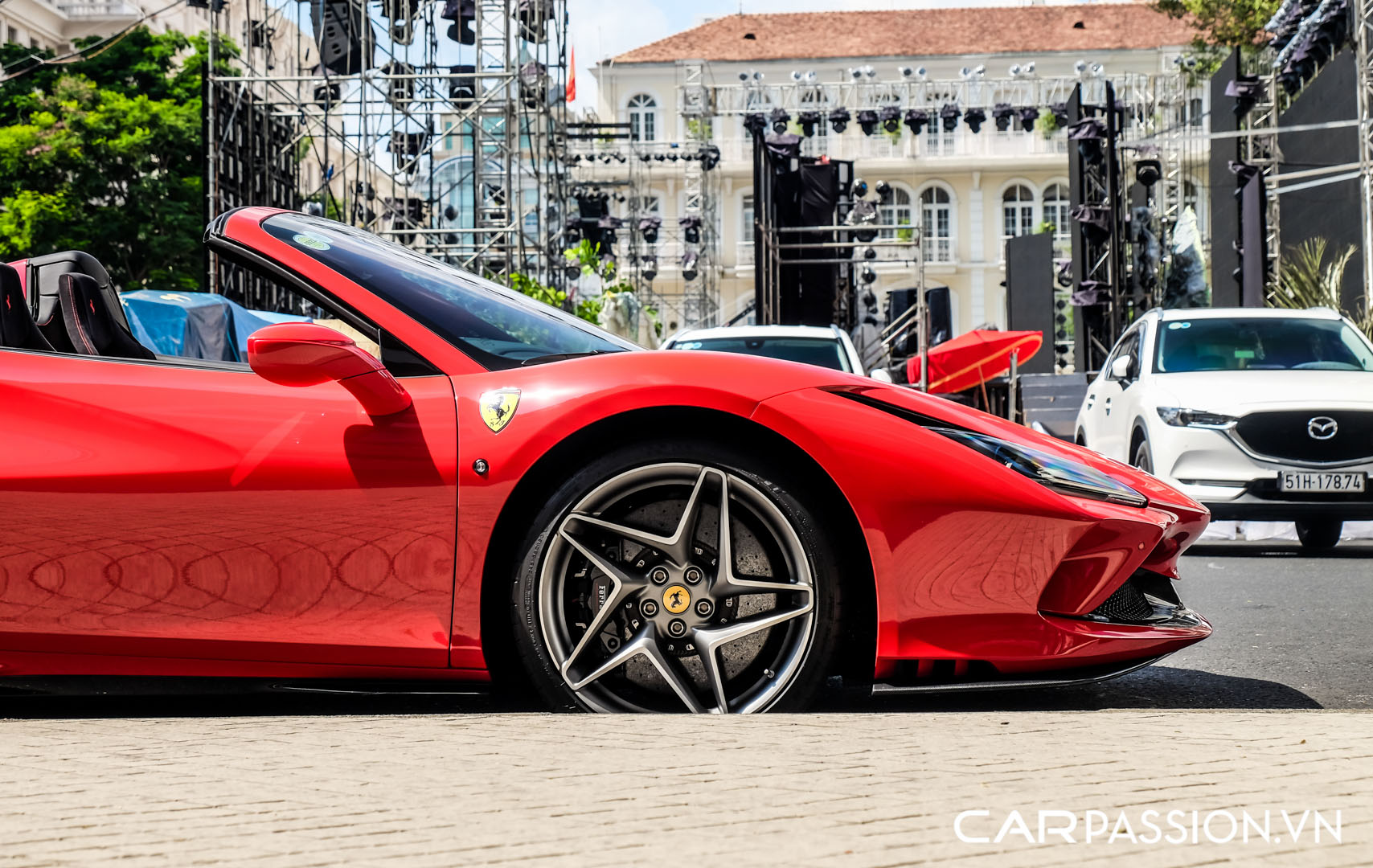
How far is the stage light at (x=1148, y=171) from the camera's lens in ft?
94.8

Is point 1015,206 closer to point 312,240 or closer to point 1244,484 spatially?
point 1244,484

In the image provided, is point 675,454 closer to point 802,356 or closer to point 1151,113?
point 802,356

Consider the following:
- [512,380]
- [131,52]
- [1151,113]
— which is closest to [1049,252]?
[1151,113]

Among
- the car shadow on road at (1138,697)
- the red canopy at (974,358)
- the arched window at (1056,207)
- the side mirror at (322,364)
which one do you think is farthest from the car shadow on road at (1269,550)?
the arched window at (1056,207)

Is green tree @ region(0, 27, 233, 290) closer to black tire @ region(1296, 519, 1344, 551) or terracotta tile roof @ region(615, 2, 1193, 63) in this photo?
black tire @ region(1296, 519, 1344, 551)

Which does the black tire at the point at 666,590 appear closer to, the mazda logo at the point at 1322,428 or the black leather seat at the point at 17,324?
the black leather seat at the point at 17,324

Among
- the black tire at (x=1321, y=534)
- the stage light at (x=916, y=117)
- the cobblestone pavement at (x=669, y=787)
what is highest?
the stage light at (x=916, y=117)

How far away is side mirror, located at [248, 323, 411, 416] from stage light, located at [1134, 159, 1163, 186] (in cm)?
2764

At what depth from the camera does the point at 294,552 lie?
3102 millimetres

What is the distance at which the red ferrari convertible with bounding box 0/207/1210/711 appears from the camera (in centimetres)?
301

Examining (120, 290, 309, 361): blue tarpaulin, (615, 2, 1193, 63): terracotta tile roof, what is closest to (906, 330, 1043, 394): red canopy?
(120, 290, 309, 361): blue tarpaulin

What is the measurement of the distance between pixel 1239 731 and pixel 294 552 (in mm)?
1975

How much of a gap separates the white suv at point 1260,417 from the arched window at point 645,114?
58.4 meters

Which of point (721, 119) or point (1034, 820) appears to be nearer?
point (1034, 820)
